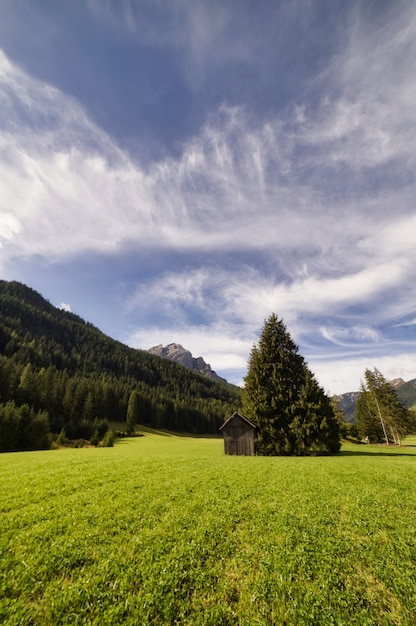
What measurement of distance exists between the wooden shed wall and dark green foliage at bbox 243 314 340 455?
1.26 metres

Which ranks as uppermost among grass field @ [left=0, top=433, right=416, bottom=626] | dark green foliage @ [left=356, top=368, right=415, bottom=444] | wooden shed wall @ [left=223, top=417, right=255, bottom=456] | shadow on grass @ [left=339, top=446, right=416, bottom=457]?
dark green foliage @ [left=356, top=368, right=415, bottom=444]

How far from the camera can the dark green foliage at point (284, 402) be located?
31781 millimetres

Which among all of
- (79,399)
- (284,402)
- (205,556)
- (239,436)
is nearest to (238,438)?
(239,436)

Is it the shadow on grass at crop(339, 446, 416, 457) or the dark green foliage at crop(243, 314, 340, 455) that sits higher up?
the dark green foliage at crop(243, 314, 340, 455)

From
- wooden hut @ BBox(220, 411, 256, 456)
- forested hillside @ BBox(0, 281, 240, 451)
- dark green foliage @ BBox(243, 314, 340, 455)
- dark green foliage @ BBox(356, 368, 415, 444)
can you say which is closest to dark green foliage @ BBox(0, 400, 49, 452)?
forested hillside @ BBox(0, 281, 240, 451)

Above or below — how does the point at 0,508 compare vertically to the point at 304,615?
above

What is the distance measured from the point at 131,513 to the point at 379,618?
837 centimetres

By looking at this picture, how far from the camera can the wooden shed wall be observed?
34.0 m

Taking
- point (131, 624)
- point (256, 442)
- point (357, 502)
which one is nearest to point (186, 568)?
point (131, 624)

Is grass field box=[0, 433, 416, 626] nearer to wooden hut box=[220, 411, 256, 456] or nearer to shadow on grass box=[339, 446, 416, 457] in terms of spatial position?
wooden hut box=[220, 411, 256, 456]

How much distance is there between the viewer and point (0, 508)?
10.1 metres

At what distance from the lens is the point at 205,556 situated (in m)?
7.58

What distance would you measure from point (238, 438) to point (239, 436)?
31 centimetres

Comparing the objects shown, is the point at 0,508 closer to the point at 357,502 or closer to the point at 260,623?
the point at 260,623
